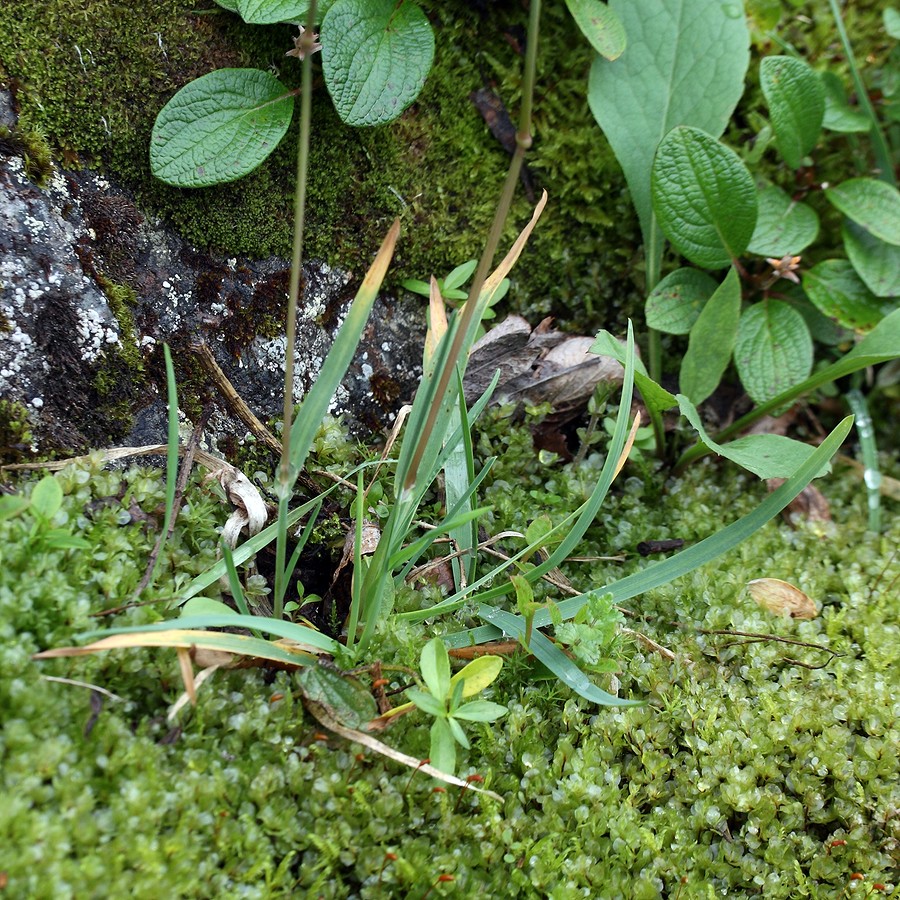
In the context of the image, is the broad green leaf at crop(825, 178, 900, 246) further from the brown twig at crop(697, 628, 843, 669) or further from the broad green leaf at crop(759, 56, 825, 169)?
the brown twig at crop(697, 628, 843, 669)

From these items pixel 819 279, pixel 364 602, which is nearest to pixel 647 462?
pixel 819 279

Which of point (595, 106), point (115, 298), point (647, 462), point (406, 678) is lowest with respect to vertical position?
point (647, 462)

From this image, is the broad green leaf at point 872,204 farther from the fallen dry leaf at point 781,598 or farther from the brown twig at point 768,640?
the brown twig at point 768,640

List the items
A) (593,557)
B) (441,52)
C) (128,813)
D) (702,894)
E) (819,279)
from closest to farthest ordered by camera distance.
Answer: (128,813)
(702,894)
(593,557)
(441,52)
(819,279)

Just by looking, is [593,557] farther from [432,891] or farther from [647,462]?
[432,891]

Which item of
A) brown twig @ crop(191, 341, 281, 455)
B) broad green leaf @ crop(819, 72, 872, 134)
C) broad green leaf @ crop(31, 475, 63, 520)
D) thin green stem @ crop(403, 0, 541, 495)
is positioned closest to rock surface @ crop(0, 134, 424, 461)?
brown twig @ crop(191, 341, 281, 455)

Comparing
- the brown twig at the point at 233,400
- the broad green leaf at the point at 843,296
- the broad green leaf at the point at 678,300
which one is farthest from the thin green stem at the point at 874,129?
the brown twig at the point at 233,400

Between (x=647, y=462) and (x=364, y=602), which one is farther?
(x=647, y=462)

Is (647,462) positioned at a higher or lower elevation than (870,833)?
higher
